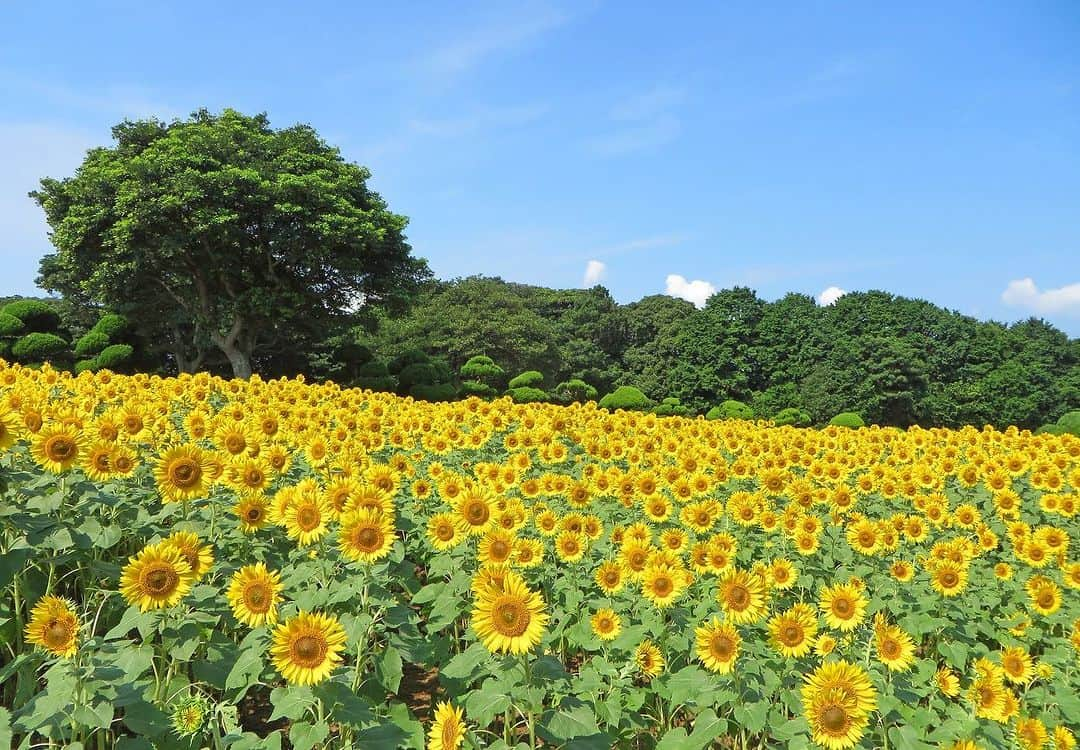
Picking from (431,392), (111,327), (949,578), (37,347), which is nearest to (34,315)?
(37,347)

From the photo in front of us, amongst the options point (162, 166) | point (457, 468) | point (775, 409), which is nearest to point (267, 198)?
Result: point (162, 166)

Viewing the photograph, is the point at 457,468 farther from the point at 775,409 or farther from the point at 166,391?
the point at 775,409

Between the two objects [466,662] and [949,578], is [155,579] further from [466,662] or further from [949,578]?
[949,578]

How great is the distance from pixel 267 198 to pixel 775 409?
104ft

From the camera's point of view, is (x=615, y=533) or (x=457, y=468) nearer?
(x=615, y=533)

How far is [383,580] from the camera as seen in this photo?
3406mm

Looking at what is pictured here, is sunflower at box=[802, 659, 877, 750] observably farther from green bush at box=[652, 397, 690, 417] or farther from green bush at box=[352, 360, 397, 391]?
green bush at box=[652, 397, 690, 417]

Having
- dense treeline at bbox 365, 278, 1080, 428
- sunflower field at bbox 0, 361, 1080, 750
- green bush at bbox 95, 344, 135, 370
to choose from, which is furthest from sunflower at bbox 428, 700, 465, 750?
dense treeline at bbox 365, 278, 1080, 428

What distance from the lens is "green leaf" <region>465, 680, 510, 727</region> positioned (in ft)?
8.30

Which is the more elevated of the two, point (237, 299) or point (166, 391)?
point (237, 299)

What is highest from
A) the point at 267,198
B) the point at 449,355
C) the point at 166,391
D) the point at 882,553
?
the point at 267,198

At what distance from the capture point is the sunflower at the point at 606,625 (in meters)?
3.87

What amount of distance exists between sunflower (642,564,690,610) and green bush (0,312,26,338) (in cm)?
2638

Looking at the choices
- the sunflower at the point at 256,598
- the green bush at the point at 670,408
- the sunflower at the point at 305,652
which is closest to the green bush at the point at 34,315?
the green bush at the point at 670,408
